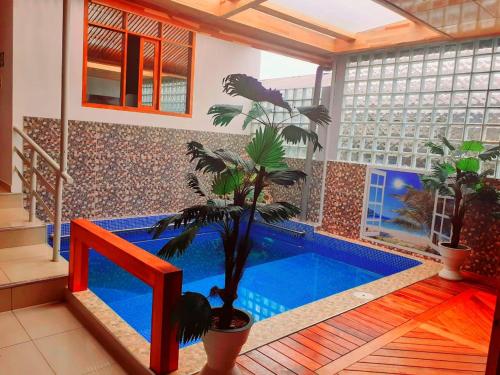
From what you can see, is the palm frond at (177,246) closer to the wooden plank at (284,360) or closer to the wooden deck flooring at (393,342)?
the wooden deck flooring at (393,342)

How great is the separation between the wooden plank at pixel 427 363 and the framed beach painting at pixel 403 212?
2.48 meters

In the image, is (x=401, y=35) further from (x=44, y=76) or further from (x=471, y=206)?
(x=44, y=76)

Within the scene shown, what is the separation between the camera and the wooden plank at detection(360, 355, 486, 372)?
2.48m

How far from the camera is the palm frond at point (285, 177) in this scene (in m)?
2.03

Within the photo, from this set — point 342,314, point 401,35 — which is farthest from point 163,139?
point 342,314

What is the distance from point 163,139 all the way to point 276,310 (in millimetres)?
3474

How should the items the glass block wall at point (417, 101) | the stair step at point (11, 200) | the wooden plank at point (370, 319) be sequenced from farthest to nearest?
the glass block wall at point (417, 101)
the stair step at point (11, 200)
the wooden plank at point (370, 319)

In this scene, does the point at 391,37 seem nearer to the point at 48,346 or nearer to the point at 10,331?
the point at 48,346

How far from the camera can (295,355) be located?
98.6 inches

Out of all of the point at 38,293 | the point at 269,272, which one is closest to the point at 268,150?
the point at 38,293

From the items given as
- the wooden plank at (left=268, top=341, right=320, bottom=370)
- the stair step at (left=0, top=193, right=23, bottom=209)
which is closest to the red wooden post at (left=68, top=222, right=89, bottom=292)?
the wooden plank at (left=268, top=341, right=320, bottom=370)

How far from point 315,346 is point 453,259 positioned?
2.32m

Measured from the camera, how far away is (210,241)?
Answer: 21.0 ft

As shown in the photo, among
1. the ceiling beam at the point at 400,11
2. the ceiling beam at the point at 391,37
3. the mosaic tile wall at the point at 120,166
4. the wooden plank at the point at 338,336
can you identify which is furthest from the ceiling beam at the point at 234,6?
the wooden plank at the point at 338,336
